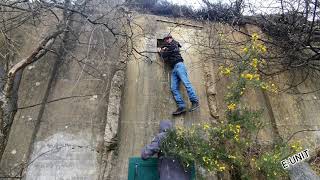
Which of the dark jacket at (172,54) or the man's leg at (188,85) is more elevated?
the dark jacket at (172,54)

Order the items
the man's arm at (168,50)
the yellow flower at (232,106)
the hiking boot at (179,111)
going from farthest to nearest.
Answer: the man's arm at (168,50), the hiking boot at (179,111), the yellow flower at (232,106)

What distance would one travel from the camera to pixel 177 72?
7895 mm

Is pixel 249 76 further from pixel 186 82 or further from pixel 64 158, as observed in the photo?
pixel 64 158

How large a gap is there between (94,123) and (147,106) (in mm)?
1111

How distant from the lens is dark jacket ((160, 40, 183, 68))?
26.7 ft

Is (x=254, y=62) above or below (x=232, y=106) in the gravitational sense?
above

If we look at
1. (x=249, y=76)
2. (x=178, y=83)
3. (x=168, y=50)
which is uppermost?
(x=168, y=50)

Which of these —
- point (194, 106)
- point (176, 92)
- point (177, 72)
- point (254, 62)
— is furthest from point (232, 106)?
point (177, 72)

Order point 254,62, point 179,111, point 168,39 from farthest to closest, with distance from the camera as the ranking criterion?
point 168,39, point 179,111, point 254,62

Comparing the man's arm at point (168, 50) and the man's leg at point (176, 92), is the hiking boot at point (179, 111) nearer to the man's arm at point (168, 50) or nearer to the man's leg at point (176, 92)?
the man's leg at point (176, 92)

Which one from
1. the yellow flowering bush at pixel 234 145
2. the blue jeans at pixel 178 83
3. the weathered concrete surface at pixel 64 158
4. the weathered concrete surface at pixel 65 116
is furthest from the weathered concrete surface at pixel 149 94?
the yellow flowering bush at pixel 234 145

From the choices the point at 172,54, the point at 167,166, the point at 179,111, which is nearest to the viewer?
the point at 167,166

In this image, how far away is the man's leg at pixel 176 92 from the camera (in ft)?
25.0

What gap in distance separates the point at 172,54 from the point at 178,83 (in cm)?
65
